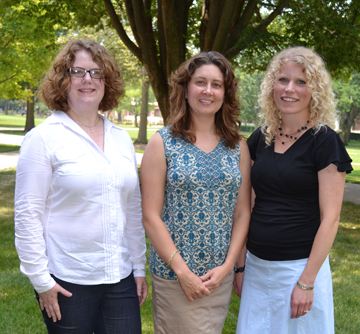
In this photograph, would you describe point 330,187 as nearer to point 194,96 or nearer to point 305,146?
point 305,146

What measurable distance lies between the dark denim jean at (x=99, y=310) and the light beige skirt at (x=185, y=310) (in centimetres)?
18

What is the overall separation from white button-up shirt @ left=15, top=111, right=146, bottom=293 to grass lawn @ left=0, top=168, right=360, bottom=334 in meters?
2.14

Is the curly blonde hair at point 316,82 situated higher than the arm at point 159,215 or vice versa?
the curly blonde hair at point 316,82

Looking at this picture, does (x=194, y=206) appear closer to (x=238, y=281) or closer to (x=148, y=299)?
(x=238, y=281)

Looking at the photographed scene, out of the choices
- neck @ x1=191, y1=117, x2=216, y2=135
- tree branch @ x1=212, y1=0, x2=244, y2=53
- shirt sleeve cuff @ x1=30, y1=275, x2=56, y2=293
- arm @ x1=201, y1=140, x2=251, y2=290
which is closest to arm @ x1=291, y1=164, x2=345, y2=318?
arm @ x1=201, y1=140, x2=251, y2=290

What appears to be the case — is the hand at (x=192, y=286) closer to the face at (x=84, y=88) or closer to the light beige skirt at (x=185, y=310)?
the light beige skirt at (x=185, y=310)

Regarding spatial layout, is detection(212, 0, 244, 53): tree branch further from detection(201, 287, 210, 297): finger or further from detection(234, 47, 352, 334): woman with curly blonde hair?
detection(201, 287, 210, 297): finger

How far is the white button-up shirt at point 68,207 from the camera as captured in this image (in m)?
2.26

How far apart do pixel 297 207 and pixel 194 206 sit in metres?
0.64

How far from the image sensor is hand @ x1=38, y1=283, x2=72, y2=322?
7.55ft

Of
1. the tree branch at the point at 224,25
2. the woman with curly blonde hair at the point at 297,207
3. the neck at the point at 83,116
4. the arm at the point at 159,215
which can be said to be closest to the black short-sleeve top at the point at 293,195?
the woman with curly blonde hair at the point at 297,207

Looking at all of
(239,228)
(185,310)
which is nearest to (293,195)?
(239,228)

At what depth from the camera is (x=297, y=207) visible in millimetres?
2611

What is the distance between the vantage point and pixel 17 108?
4296 inches
